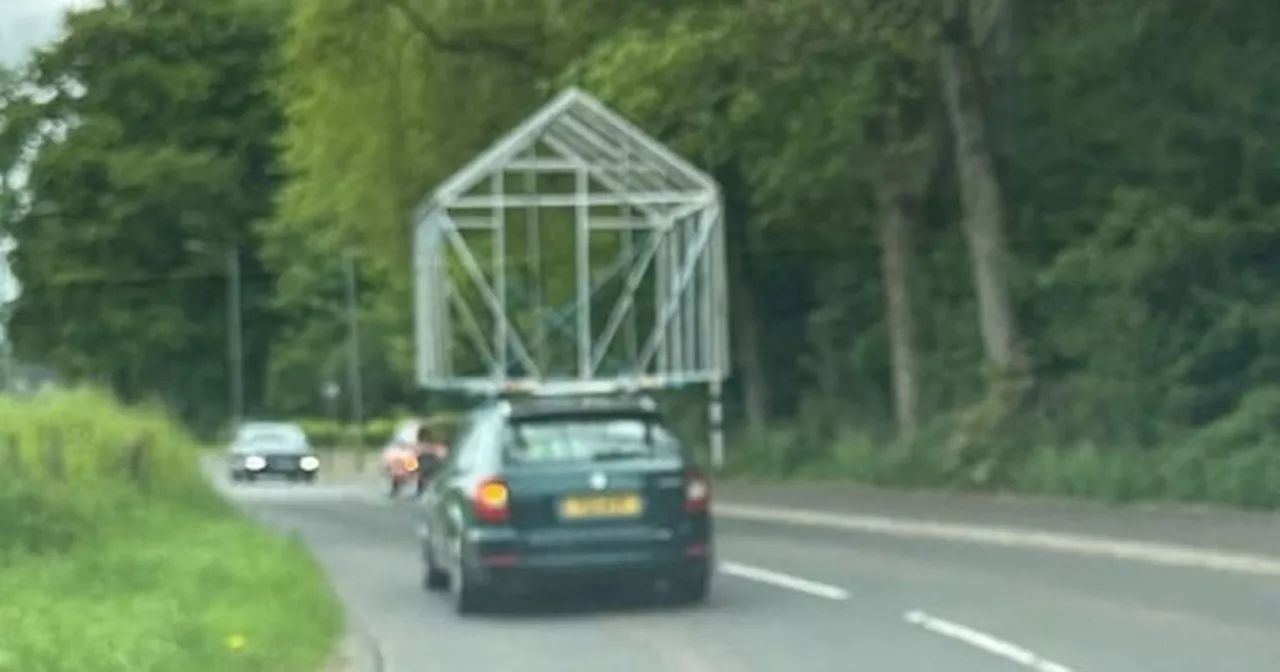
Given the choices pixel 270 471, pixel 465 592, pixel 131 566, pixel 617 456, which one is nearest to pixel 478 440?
pixel 465 592

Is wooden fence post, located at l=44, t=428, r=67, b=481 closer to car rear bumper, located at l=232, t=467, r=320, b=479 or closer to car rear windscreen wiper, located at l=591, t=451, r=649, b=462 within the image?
car rear windscreen wiper, located at l=591, t=451, r=649, b=462

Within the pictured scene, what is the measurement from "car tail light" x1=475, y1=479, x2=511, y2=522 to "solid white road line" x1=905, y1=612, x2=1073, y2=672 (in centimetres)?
279

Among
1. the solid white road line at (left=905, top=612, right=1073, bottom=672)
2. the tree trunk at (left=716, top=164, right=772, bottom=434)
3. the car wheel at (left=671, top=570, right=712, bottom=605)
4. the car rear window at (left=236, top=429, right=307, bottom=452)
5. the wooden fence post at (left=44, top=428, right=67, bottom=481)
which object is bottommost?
the solid white road line at (left=905, top=612, right=1073, bottom=672)

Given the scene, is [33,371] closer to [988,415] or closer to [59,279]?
[59,279]

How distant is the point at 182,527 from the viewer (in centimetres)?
2434

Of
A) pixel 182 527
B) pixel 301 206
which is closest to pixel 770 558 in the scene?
pixel 182 527

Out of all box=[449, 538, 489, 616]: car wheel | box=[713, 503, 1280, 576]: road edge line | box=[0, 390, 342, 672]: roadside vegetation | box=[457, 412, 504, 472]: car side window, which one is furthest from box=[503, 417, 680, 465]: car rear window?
box=[713, 503, 1280, 576]: road edge line

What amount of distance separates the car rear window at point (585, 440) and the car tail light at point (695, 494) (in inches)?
9.0

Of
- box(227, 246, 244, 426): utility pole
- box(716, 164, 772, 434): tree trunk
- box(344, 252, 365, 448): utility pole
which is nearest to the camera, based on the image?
box(716, 164, 772, 434): tree trunk

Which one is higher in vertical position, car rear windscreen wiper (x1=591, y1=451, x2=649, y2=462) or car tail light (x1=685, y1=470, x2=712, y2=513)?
car rear windscreen wiper (x1=591, y1=451, x2=649, y2=462)

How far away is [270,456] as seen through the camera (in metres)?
59.8

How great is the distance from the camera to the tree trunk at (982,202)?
3216 cm

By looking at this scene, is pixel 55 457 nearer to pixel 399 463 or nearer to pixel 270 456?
pixel 399 463

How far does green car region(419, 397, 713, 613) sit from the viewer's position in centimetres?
1812
